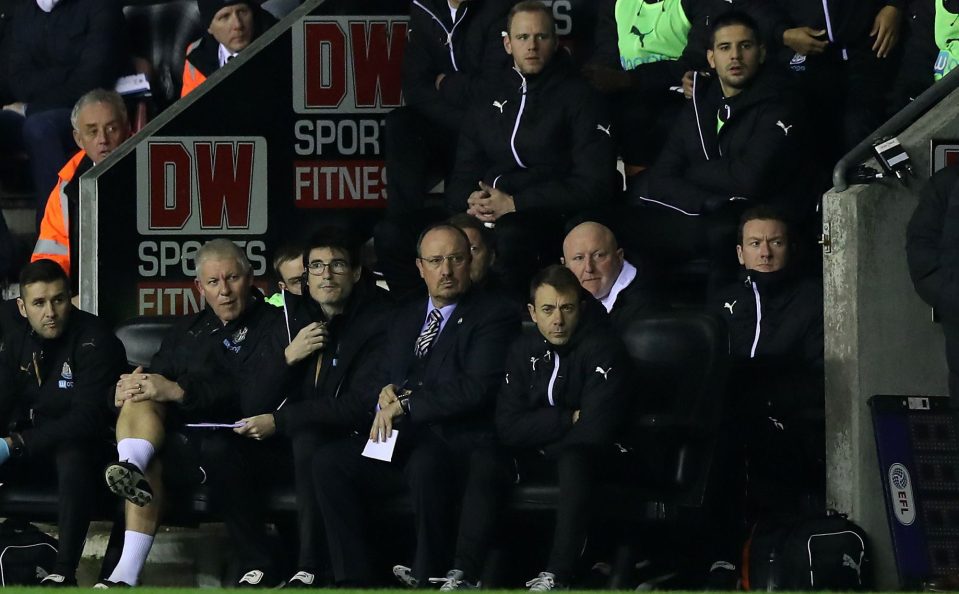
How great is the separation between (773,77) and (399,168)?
194 cm

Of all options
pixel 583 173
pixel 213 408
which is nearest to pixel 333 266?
pixel 213 408

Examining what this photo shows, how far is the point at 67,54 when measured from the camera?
11727 mm

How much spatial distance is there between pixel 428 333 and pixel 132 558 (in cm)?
152

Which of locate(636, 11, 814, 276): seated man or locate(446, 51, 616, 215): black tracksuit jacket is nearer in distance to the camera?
locate(636, 11, 814, 276): seated man

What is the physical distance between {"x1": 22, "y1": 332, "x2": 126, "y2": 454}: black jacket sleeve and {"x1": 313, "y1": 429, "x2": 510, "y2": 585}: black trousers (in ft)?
3.77

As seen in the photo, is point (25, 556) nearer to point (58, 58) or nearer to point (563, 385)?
point (563, 385)

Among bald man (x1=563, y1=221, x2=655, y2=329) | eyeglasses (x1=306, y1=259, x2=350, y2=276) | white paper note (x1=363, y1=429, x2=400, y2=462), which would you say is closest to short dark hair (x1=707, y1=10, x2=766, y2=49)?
bald man (x1=563, y1=221, x2=655, y2=329)

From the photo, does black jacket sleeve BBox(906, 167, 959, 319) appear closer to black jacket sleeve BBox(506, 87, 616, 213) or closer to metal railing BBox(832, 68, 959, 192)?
metal railing BBox(832, 68, 959, 192)

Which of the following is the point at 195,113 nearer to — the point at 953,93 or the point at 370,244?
the point at 370,244

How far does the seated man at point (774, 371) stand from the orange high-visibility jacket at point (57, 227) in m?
3.87

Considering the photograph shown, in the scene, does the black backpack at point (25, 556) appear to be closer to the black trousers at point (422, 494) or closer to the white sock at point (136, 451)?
the white sock at point (136, 451)

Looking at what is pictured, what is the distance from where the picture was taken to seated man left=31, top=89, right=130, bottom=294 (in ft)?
35.0

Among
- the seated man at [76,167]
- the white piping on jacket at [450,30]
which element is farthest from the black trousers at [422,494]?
the seated man at [76,167]

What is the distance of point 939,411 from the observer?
8070 millimetres
